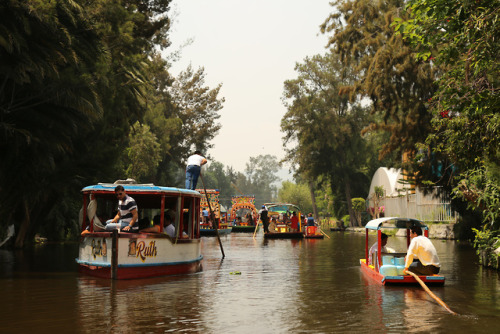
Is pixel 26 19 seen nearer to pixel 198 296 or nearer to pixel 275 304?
pixel 198 296

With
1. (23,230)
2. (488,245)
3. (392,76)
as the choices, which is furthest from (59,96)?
(392,76)

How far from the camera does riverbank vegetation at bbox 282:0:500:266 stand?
15511 mm

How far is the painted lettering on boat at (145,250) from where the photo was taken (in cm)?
1714

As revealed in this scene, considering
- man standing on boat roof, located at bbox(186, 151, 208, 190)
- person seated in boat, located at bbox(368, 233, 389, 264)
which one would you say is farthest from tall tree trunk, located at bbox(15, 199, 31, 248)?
person seated in boat, located at bbox(368, 233, 389, 264)

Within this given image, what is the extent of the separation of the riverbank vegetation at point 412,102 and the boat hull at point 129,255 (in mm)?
8254

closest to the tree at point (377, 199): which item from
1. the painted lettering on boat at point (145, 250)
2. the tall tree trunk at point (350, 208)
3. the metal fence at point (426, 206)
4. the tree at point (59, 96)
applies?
the metal fence at point (426, 206)

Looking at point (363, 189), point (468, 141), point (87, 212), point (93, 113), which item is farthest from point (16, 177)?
point (363, 189)

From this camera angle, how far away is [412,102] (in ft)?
120

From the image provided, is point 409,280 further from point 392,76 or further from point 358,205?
point 358,205

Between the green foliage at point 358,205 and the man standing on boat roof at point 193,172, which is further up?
the green foliage at point 358,205

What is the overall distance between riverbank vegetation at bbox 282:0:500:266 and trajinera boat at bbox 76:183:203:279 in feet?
25.9

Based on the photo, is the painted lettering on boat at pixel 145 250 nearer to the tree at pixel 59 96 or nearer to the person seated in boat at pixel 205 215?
the tree at pixel 59 96

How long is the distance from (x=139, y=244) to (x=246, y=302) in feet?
15.2

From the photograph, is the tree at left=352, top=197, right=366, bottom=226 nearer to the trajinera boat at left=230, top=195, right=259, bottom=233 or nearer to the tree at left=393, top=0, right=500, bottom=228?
the trajinera boat at left=230, top=195, right=259, bottom=233
